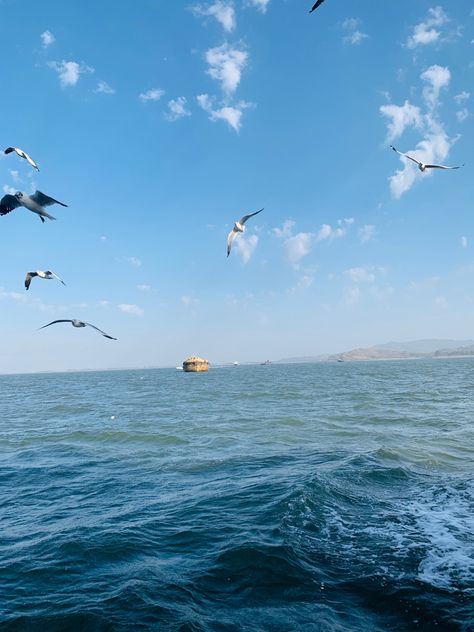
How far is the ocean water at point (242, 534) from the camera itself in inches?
260

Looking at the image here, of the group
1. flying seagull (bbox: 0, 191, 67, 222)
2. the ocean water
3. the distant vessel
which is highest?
flying seagull (bbox: 0, 191, 67, 222)

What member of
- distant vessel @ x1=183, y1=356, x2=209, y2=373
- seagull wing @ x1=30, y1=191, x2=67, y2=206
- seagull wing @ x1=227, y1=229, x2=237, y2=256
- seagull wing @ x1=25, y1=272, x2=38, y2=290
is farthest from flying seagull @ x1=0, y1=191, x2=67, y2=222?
distant vessel @ x1=183, y1=356, x2=209, y2=373

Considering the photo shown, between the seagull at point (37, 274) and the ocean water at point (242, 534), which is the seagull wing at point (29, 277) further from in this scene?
the ocean water at point (242, 534)

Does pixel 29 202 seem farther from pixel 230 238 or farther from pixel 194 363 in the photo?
pixel 194 363

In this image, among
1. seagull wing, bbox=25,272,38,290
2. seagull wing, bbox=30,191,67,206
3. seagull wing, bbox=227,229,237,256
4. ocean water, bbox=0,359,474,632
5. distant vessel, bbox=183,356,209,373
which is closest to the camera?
ocean water, bbox=0,359,474,632

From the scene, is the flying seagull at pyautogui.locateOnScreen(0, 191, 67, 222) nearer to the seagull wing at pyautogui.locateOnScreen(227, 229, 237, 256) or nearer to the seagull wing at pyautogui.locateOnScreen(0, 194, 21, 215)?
the seagull wing at pyautogui.locateOnScreen(0, 194, 21, 215)

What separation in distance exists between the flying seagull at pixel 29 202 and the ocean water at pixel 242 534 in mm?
7241

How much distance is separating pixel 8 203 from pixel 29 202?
23.4 inches

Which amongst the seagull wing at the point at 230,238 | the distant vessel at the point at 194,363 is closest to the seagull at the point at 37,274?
the seagull wing at the point at 230,238

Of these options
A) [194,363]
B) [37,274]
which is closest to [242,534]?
[37,274]

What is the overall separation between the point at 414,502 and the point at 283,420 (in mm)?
15369

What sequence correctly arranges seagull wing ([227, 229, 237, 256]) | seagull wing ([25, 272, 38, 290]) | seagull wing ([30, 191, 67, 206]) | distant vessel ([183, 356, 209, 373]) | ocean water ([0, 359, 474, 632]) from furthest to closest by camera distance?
distant vessel ([183, 356, 209, 373])
seagull wing ([227, 229, 237, 256])
seagull wing ([25, 272, 38, 290])
seagull wing ([30, 191, 67, 206])
ocean water ([0, 359, 474, 632])

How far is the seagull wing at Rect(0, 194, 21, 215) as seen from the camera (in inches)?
363

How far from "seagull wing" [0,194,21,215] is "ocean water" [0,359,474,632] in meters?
7.36
